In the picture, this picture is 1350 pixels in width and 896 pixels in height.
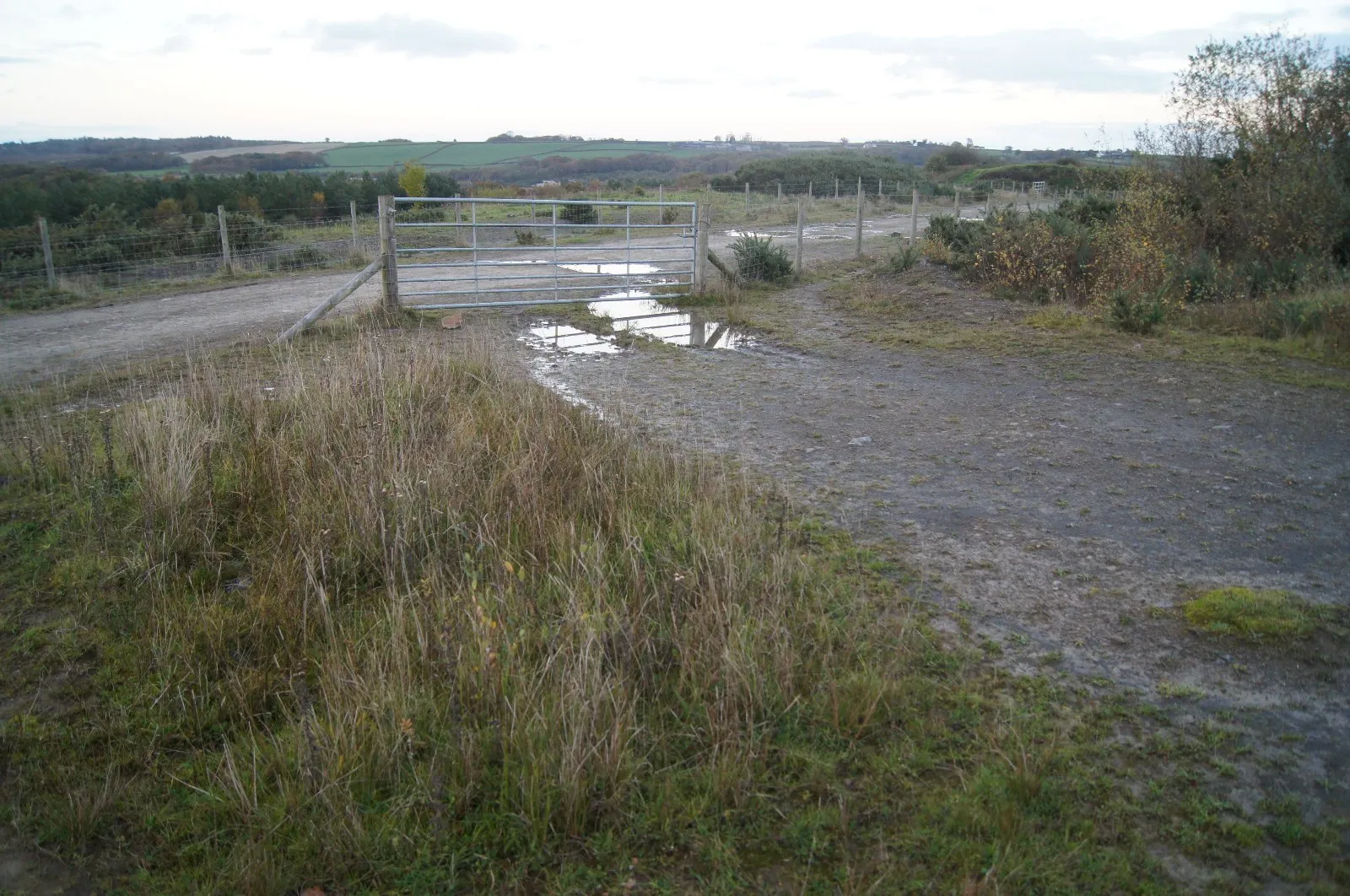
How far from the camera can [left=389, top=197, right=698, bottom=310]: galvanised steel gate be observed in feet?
44.6

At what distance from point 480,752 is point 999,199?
40.1 meters

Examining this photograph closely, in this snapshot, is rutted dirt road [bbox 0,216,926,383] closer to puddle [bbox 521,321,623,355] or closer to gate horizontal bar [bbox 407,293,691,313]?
gate horizontal bar [bbox 407,293,691,313]

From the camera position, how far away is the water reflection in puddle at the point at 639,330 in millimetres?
11445

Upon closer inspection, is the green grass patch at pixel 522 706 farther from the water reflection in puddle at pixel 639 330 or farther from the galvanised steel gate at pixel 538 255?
the galvanised steel gate at pixel 538 255

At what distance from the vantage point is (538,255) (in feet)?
75.5

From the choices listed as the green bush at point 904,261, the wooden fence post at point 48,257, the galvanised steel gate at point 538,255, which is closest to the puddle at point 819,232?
the galvanised steel gate at point 538,255

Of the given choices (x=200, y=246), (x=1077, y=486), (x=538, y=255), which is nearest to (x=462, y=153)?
(x=200, y=246)

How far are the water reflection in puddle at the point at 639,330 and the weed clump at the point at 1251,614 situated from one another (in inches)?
288

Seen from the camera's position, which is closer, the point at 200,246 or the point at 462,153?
the point at 200,246

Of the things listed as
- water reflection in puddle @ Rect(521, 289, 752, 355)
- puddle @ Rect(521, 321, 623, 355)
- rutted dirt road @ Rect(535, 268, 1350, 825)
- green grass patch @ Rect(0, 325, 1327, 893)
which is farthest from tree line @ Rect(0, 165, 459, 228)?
green grass patch @ Rect(0, 325, 1327, 893)

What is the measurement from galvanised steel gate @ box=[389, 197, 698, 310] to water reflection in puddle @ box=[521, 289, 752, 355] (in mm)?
336

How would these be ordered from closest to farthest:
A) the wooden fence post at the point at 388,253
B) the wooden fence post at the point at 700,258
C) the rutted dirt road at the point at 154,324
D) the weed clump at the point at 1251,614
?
the weed clump at the point at 1251,614
the rutted dirt road at the point at 154,324
the wooden fence post at the point at 388,253
the wooden fence post at the point at 700,258

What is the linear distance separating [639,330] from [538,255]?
11.4m

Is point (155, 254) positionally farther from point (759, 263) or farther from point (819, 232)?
point (819, 232)
